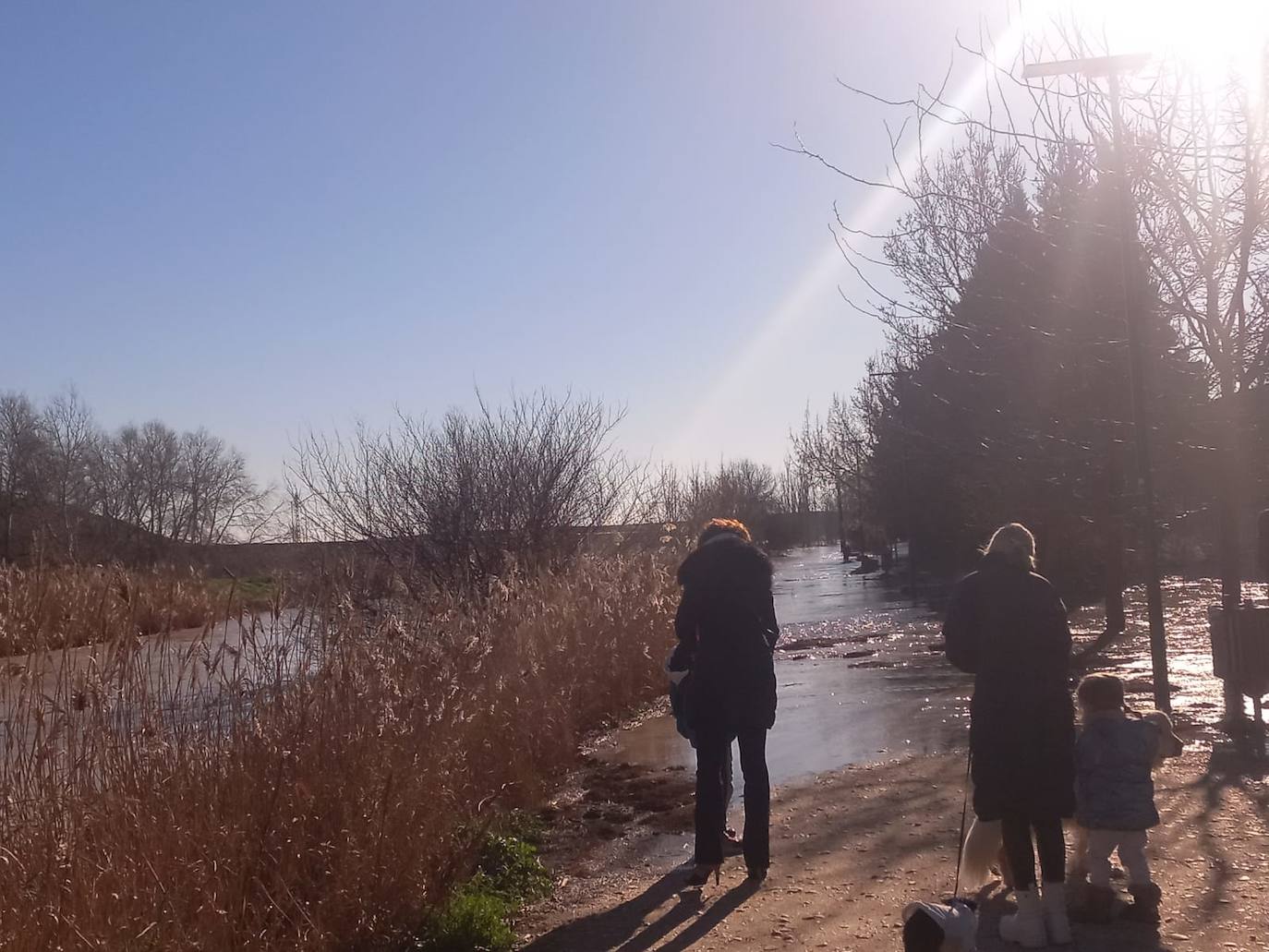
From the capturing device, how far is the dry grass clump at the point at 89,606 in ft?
18.0

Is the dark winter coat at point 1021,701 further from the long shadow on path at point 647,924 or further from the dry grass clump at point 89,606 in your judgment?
Answer: the dry grass clump at point 89,606

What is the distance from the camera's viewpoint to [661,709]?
12445 millimetres

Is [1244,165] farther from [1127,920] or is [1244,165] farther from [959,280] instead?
[1127,920]

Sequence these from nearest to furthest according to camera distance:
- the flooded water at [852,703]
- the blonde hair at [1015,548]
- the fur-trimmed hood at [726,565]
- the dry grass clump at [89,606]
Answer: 1. the blonde hair at [1015,548]
2. the dry grass clump at [89,606]
3. the fur-trimmed hood at [726,565]
4. the flooded water at [852,703]

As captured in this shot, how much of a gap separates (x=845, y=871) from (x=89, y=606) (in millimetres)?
3899

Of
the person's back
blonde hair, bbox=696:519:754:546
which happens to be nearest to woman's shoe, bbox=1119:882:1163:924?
the person's back

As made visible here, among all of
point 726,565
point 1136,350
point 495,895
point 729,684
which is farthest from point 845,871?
point 1136,350

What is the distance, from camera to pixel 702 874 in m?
6.04

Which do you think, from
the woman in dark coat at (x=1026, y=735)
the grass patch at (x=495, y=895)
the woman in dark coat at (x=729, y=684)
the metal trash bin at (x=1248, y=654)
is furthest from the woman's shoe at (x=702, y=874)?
the metal trash bin at (x=1248, y=654)

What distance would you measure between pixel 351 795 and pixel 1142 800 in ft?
11.4

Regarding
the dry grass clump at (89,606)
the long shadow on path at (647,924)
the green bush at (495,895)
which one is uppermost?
the dry grass clump at (89,606)

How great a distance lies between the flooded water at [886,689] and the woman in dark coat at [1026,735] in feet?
12.4

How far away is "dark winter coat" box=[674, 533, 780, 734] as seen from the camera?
6098mm

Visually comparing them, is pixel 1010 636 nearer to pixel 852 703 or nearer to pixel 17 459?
pixel 852 703
